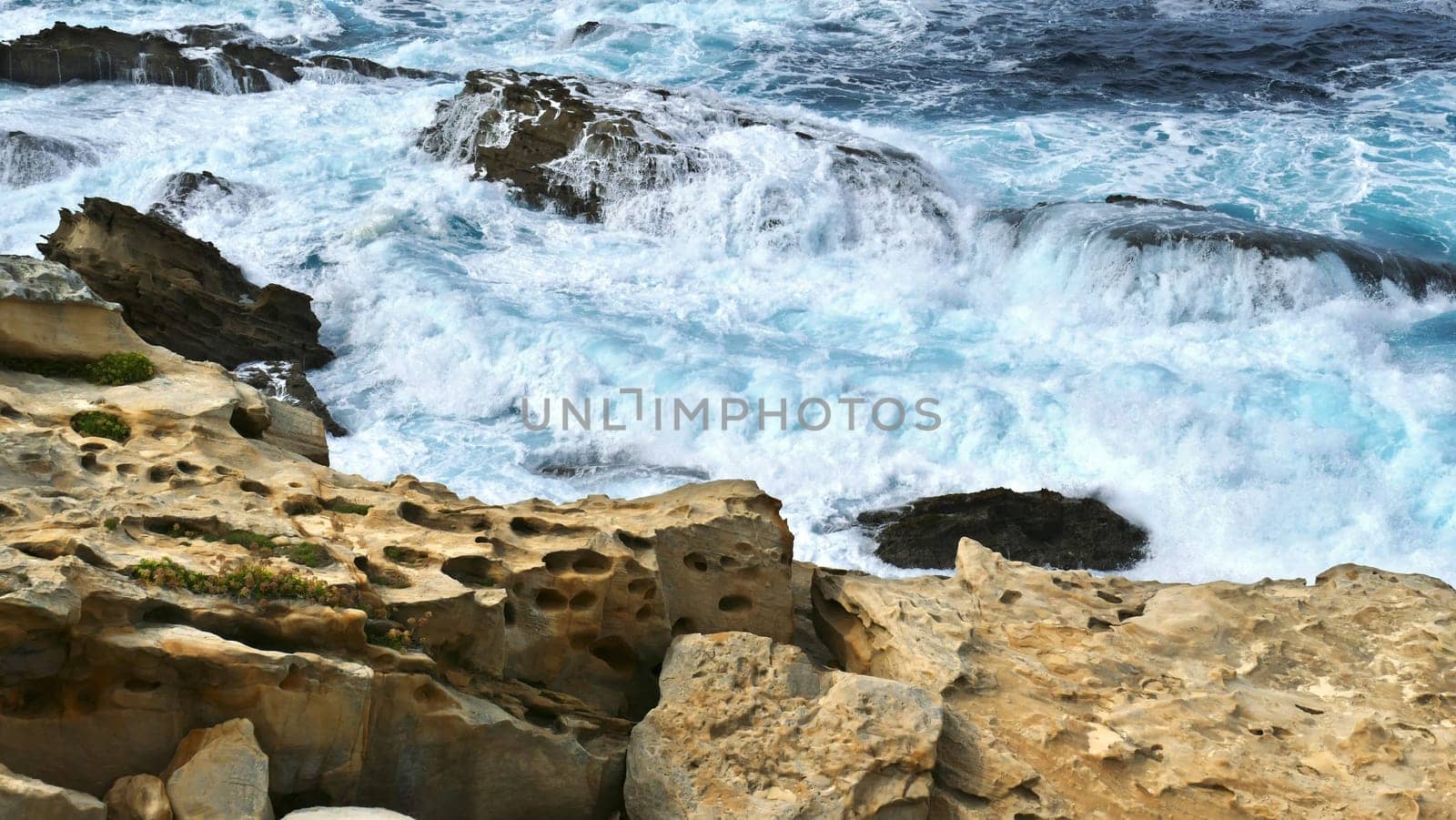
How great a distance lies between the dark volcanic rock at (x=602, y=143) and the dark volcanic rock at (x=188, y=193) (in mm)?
4117

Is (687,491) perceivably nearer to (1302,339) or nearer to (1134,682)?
(1134,682)

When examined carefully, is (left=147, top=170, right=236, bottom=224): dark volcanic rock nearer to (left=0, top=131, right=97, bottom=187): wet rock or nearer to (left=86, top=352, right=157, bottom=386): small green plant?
(left=0, top=131, right=97, bottom=187): wet rock

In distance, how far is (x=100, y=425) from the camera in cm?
924

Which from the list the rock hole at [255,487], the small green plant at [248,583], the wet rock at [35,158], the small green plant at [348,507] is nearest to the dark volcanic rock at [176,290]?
the wet rock at [35,158]

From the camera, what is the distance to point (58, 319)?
10.1m

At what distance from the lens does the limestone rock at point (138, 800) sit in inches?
259

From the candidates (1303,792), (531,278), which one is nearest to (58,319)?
(1303,792)

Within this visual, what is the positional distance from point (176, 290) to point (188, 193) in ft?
22.8

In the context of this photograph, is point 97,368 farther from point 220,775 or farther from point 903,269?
point 903,269

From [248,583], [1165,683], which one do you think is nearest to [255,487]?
[248,583]

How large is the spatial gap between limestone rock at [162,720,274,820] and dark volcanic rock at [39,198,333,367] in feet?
36.0

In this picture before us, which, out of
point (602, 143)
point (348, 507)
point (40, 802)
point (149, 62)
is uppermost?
point (149, 62)

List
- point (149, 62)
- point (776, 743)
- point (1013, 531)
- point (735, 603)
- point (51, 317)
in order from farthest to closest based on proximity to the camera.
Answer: point (149, 62), point (1013, 531), point (51, 317), point (735, 603), point (776, 743)

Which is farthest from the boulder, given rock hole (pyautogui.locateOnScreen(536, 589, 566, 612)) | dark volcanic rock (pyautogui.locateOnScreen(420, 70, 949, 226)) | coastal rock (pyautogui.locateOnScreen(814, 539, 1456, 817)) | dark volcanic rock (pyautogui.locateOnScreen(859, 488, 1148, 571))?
dark volcanic rock (pyautogui.locateOnScreen(420, 70, 949, 226))
